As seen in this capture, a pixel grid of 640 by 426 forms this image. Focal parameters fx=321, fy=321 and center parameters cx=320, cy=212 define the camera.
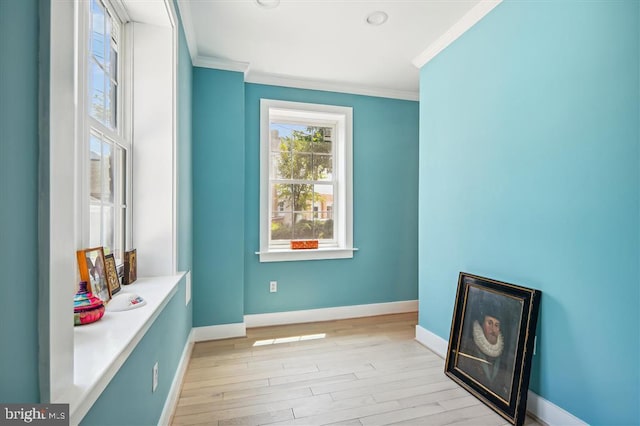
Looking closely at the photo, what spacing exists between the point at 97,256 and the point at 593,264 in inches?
89.1

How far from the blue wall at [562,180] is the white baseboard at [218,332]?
1920 mm

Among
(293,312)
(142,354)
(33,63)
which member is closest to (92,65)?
(33,63)

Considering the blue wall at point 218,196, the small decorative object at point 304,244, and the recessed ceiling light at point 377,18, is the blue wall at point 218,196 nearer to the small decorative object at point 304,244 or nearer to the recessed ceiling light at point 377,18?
the small decorative object at point 304,244

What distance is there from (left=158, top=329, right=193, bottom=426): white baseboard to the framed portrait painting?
1811mm

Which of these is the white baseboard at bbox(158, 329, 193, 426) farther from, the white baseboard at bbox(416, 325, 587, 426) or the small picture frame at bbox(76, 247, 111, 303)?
the white baseboard at bbox(416, 325, 587, 426)

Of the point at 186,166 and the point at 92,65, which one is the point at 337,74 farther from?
the point at 92,65

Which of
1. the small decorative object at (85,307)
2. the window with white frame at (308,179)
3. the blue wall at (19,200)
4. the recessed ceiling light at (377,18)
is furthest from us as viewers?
the window with white frame at (308,179)

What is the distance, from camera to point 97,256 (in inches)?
53.2

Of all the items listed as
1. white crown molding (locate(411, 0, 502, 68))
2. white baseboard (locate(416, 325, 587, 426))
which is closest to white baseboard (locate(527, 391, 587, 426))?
white baseboard (locate(416, 325, 587, 426))

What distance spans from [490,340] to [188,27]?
9.81 ft

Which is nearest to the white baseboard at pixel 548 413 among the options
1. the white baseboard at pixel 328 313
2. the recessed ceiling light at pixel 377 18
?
the white baseboard at pixel 328 313

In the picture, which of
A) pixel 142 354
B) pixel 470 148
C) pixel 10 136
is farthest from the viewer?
pixel 470 148

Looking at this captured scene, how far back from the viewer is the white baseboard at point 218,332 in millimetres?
2918

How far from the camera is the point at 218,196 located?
9.77ft
